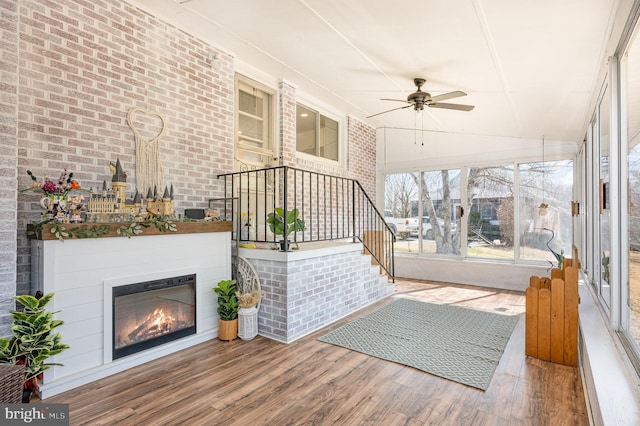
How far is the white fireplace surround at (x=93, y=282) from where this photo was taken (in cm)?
240

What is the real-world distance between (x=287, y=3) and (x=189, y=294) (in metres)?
2.92

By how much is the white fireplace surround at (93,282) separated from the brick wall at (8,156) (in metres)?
0.17

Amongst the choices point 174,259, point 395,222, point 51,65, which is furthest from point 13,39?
point 395,222

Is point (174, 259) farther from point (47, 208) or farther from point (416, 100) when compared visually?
point (416, 100)

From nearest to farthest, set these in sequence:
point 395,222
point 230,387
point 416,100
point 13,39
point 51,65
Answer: point 13,39
point 230,387
point 51,65
point 416,100
point 395,222

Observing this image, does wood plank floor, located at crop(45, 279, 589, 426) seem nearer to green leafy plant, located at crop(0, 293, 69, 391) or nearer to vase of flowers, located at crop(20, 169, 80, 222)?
green leafy plant, located at crop(0, 293, 69, 391)

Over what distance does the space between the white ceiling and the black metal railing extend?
1.38 m

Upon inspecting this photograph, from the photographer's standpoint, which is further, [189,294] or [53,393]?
[189,294]

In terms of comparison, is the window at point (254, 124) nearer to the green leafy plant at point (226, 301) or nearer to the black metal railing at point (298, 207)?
the black metal railing at point (298, 207)

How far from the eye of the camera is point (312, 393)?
7.98 ft

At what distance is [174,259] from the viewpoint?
10.3ft

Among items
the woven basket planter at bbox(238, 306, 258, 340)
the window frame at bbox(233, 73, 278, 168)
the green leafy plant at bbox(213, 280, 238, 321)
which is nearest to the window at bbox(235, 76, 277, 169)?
the window frame at bbox(233, 73, 278, 168)

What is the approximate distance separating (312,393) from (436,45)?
3197mm

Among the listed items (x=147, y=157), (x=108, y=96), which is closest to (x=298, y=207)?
(x=147, y=157)
